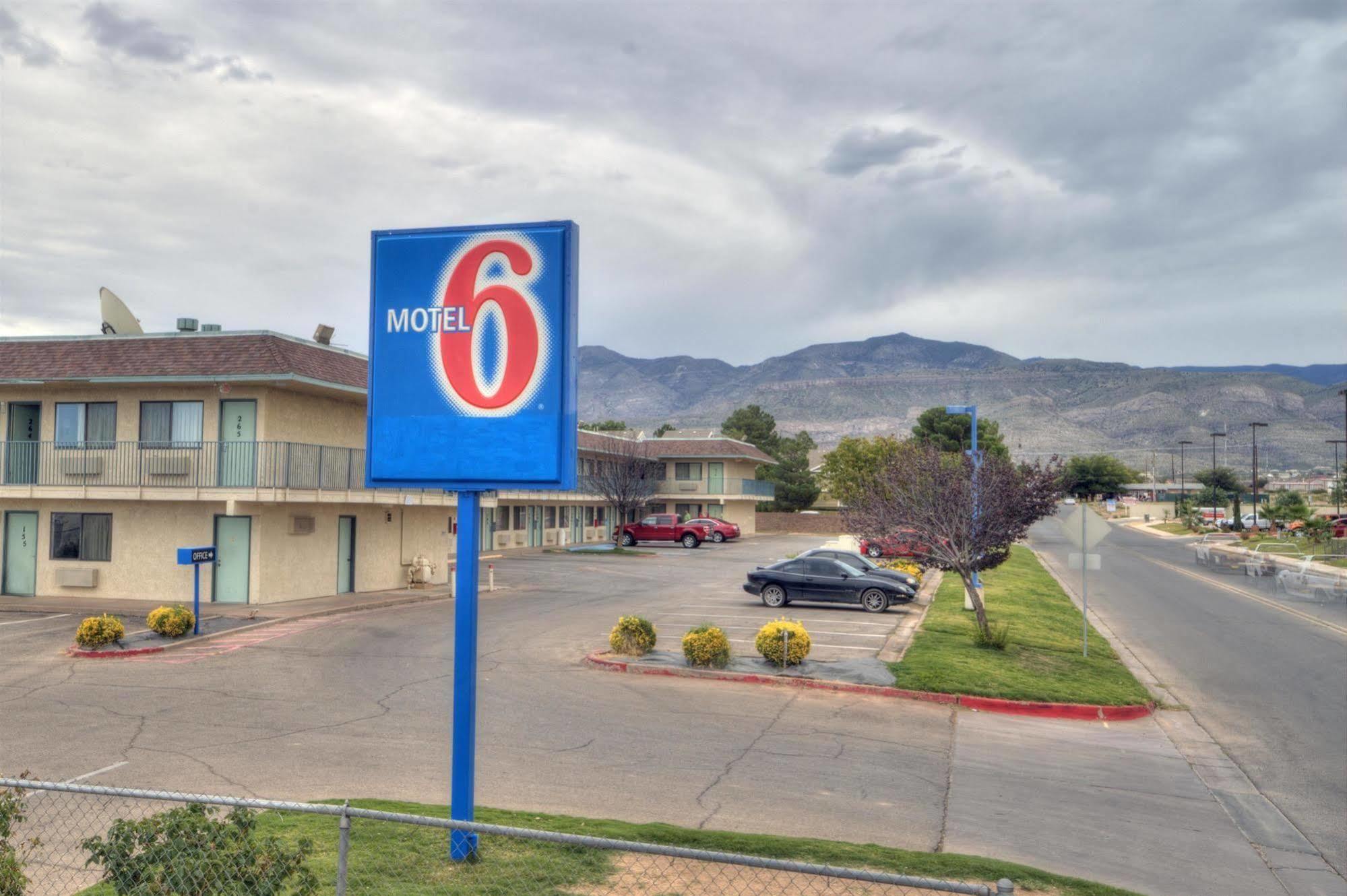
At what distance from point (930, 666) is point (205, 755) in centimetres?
1156

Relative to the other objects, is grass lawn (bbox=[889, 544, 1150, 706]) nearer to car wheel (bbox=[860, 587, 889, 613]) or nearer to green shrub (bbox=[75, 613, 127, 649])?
car wheel (bbox=[860, 587, 889, 613])

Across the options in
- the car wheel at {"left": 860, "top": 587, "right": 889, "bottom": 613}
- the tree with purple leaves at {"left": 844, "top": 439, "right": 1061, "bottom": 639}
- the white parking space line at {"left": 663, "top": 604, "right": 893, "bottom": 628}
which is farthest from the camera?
the car wheel at {"left": 860, "top": 587, "right": 889, "bottom": 613}

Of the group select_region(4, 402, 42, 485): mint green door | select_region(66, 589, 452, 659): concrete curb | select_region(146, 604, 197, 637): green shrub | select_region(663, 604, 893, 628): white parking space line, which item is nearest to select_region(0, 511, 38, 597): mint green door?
select_region(4, 402, 42, 485): mint green door

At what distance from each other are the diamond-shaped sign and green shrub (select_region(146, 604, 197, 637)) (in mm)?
17846

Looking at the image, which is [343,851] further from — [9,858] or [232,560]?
[232,560]

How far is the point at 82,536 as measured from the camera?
89.2 ft

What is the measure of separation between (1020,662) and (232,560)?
19.6 m

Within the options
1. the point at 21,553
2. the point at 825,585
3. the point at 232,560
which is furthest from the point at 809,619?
the point at 21,553

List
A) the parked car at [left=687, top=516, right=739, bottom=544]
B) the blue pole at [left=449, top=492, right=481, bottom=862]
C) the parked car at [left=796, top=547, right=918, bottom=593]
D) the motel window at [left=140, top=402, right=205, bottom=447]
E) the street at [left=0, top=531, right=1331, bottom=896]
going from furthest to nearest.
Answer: the parked car at [left=687, top=516, right=739, bottom=544]
the parked car at [left=796, top=547, right=918, bottom=593]
the motel window at [left=140, top=402, right=205, bottom=447]
the street at [left=0, top=531, right=1331, bottom=896]
the blue pole at [left=449, top=492, right=481, bottom=862]

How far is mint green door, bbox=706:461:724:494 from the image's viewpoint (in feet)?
220

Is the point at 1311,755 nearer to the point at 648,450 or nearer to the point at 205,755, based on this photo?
the point at 205,755

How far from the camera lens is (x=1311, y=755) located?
13039 millimetres

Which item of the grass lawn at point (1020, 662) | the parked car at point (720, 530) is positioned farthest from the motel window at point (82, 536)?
the parked car at point (720, 530)

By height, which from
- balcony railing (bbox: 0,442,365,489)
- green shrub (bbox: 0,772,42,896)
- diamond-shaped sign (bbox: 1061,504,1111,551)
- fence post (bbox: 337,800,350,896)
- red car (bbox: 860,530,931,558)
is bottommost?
green shrub (bbox: 0,772,42,896)
